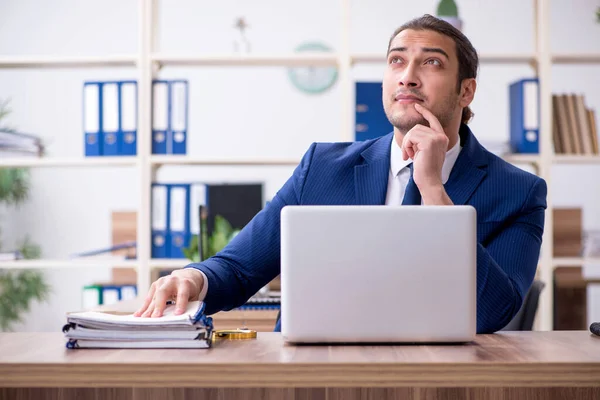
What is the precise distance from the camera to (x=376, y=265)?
1.12 metres

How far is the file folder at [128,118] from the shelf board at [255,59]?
7.2 inches

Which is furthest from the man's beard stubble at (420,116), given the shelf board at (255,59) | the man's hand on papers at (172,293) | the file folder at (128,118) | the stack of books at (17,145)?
the stack of books at (17,145)

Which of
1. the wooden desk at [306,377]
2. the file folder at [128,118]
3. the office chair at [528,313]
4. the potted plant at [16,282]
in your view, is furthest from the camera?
the potted plant at [16,282]

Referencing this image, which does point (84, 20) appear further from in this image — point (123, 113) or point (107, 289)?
point (107, 289)

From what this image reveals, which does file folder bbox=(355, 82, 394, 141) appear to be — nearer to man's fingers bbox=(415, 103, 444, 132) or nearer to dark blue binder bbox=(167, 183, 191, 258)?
dark blue binder bbox=(167, 183, 191, 258)

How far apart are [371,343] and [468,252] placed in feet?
0.65

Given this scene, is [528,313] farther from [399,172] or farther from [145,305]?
[145,305]

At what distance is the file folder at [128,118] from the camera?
357 cm

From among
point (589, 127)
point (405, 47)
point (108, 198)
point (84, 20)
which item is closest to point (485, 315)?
point (405, 47)

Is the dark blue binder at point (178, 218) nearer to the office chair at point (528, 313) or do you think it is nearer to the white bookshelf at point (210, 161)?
the white bookshelf at point (210, 161)

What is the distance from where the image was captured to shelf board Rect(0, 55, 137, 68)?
3.58m

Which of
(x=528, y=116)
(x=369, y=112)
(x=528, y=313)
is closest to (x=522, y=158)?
(x=528, y=116)

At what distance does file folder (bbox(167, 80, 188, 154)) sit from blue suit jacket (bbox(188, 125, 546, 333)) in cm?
Answer: 170

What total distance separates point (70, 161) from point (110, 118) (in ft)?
0.89
